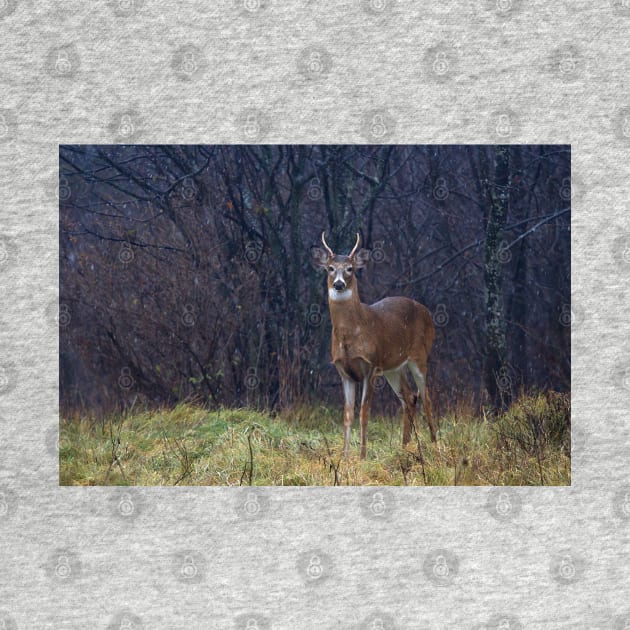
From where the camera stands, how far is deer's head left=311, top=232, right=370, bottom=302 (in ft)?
17.9

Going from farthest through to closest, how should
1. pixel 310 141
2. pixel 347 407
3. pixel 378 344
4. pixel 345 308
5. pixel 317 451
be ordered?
pixel 378 344 → pixel 345 308 → pixel 347 407 → pixel 317 451 → pixel 310 141

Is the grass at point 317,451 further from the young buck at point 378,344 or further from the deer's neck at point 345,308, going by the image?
the deer's neck at point 345,308

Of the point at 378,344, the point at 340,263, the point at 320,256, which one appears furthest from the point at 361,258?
the point at 378,344

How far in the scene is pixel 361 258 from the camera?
548 cm

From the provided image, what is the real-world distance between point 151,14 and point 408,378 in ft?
7.70

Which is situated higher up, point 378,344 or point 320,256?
point 320,256

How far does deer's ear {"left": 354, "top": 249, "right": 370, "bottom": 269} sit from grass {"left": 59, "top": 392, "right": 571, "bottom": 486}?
819mm

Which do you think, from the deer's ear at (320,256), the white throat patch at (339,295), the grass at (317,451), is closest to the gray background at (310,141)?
the grass at (317,451)

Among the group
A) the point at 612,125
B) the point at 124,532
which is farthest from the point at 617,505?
the point at 124,532

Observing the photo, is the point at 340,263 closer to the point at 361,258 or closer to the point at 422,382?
the point at 361,258

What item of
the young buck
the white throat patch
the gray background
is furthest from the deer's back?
the gray background

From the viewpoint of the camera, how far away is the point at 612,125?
5016 mm

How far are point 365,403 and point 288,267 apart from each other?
2.80 ft

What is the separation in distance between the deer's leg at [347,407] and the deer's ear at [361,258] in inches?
26.0
